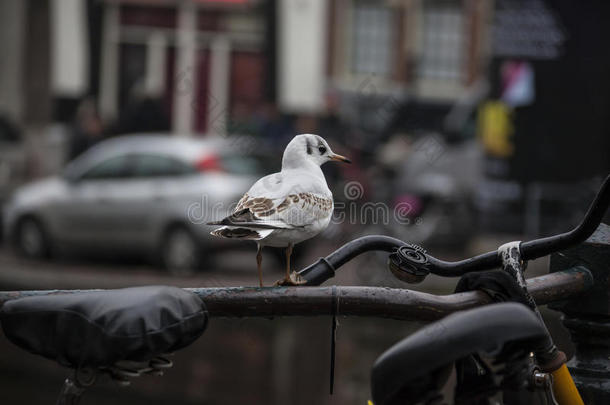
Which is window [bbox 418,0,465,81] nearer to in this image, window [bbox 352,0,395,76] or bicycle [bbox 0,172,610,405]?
window [bbox 352,0,395,76]

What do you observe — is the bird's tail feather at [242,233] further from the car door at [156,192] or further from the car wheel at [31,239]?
the car wheel at [31,239]

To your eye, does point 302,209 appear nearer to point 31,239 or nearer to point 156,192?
point 156,192

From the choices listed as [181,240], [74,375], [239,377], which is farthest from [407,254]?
[181,240]

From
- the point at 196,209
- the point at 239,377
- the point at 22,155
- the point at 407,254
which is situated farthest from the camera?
the point at 22,155

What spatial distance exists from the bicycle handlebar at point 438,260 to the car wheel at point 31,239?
43.1 feet

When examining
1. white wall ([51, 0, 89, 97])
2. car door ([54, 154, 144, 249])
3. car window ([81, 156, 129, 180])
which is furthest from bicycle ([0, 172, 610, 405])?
white wall ([51, 0, 89, 97])

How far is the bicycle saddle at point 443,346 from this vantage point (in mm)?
1408

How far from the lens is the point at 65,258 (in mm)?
14562

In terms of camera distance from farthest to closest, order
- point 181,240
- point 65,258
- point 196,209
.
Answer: point 65,258 → point 181,240 → point 196,209

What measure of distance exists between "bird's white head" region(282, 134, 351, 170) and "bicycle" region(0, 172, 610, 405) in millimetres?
188

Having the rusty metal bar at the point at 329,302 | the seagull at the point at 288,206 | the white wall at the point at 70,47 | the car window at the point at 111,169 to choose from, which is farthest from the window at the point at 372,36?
the rusty metal bar at the point at 329,302

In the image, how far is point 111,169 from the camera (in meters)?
13.4

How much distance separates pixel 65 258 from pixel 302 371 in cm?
755

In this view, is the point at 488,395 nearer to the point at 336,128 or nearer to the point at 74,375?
the point at 74,375
